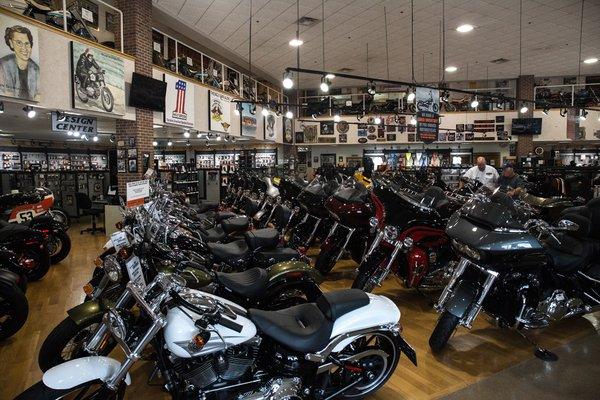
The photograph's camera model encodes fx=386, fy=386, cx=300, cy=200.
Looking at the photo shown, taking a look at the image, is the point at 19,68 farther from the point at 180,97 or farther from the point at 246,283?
the point at 246,283

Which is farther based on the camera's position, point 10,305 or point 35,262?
point 35,262

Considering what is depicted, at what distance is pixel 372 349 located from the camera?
2.40 metres

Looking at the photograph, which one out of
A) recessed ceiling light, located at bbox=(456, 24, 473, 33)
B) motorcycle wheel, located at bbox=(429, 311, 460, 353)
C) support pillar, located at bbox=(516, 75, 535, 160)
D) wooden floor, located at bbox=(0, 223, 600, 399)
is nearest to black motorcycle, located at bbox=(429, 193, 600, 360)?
motorcycle wheel, located at bbox=(429, 311, 460, 353)

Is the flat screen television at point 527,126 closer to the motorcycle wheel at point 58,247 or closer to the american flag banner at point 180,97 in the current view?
the american flag banner at point 180,97

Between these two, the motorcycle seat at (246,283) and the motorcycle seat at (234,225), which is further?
the motorcycle seat at (234,225)

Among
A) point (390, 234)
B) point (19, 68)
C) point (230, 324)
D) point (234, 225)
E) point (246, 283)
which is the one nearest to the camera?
Answer: point (230, 324)

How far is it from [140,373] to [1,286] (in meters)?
1.44

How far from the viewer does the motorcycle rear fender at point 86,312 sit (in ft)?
7.68

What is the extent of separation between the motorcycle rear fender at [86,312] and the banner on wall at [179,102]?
277 inches

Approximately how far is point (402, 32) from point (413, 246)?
26.4 ft

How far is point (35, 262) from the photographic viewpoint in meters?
5.10

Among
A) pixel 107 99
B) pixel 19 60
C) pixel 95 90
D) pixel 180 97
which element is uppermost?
pixel 180 97

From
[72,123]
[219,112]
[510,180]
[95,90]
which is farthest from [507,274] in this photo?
[219,112]

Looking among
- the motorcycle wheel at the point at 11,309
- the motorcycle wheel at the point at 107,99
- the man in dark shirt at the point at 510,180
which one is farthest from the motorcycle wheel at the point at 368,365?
the motorcycle wheel at the point at 107,99
